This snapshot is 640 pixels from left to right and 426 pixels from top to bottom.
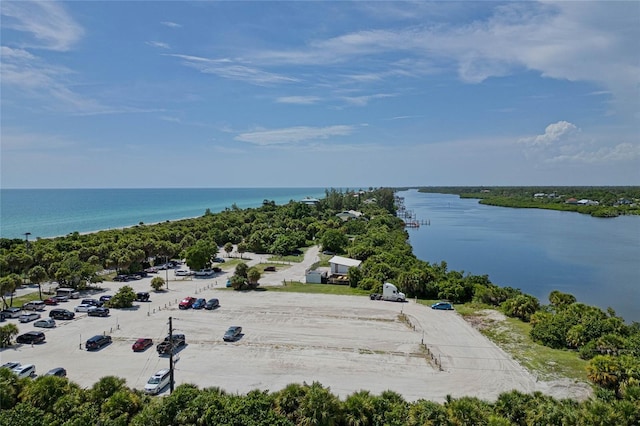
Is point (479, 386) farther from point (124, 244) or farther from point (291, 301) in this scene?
point (124, 244)

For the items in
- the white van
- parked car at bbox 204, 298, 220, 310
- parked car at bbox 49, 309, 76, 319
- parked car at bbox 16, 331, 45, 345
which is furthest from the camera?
the white van

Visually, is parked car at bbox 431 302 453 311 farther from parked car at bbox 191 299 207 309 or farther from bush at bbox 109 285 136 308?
bush at bbox 109 285 136 308

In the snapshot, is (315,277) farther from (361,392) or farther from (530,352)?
(361,392)

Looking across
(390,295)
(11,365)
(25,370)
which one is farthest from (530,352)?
(11,365)

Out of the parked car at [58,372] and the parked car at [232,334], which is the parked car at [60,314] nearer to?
the parked car at [58,372]

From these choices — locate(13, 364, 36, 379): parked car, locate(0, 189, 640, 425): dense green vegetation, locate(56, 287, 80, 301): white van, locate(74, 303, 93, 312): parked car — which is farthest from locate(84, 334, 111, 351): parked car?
locate(56, 287, 80, 301): white van

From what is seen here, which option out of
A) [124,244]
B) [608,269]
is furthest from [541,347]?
[124,244]

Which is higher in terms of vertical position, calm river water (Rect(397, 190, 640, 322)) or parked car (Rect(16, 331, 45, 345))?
parked car (Rect(16, 331, 45, 345))
